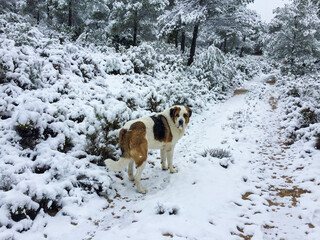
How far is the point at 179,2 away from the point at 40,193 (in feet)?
48.9

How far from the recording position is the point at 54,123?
170 inches

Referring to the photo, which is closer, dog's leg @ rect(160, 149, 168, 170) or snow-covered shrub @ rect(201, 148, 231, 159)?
dog's leg @ rect(160, 149, 168, 170)

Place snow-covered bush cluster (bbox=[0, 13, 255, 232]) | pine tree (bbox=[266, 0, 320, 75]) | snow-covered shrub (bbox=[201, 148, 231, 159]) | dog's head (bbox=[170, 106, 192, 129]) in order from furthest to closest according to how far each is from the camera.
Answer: pine tree (bbox=[266, 0, 320, 75]) < snow-covered shrub (bbox=[201, 148, 231, 159]) < dog's head (bbox=[170, 106, 192, 129]) < snow-covered bush cluster (bbox=[0, 13, 255, 232])

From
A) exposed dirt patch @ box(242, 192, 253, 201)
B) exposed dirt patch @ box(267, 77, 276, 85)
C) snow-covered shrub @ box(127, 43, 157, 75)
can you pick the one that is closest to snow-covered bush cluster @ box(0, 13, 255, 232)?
snow-covered shrub @ box(127, 43, 157, 75)

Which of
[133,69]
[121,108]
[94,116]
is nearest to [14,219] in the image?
[94,116]

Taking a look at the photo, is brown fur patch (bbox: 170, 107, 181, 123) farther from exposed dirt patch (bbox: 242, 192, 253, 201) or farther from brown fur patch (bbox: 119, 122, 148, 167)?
exposed dirt patch (bbox: 242, 192, 253, 201)

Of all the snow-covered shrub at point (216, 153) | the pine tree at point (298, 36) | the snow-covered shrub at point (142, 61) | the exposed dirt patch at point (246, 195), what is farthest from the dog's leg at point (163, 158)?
the pine tree at point (298, 36)

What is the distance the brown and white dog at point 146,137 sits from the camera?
356cm

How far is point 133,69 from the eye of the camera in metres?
9.90

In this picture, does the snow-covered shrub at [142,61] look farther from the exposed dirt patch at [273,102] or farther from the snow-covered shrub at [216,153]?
the snow-covered shrub at [216,153]

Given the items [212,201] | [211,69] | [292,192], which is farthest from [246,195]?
[211,69]

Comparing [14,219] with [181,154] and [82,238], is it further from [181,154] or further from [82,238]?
[181,154]

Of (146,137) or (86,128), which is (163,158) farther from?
(86,128)

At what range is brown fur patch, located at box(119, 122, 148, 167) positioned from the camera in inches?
140
